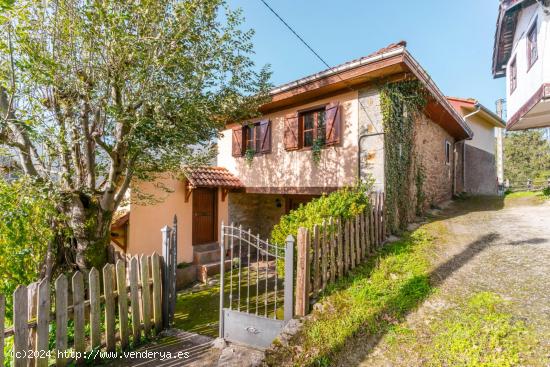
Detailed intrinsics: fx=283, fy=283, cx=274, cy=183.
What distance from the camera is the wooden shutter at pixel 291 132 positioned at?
841 cm

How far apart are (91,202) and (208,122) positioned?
104 inches

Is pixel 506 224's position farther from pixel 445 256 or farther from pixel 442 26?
pixel 442 26

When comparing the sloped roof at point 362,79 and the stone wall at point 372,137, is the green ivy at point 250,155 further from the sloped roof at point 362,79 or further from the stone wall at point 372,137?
the stone wall at point 372,137

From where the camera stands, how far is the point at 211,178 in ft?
30.8

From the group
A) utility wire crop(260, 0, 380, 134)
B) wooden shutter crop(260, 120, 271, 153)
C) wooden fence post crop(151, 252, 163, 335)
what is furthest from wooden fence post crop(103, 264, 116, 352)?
wooden shutter crop(260, 120, 271, 153)

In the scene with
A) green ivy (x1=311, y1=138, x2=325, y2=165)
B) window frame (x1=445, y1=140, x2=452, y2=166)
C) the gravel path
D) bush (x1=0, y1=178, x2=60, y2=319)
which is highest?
window frame (x1=445, y1=140, x2=452, y2=166)

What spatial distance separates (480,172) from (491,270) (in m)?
14.7

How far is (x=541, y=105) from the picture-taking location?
8641mm

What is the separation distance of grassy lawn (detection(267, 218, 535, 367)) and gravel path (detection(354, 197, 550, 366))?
10 centimetres

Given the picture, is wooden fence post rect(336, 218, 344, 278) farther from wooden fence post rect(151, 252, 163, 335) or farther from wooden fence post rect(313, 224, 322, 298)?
wooden fence post rect(151, 252, 163, 335)

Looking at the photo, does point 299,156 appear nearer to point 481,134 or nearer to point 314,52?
point 314,52

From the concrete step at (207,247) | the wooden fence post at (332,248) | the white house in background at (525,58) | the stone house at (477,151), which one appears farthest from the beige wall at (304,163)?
the stone house at (477,151)

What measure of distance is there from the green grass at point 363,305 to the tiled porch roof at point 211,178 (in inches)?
220

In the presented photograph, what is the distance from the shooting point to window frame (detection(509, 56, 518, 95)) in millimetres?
11008
